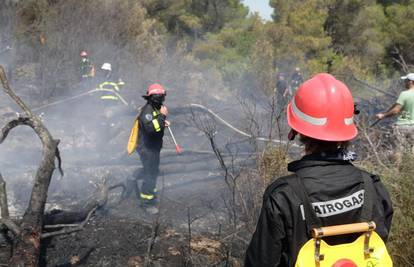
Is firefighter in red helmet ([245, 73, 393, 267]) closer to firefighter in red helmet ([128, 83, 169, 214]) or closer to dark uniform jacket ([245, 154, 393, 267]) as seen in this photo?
dark uniform jacket ([245, 154, 393, 267])

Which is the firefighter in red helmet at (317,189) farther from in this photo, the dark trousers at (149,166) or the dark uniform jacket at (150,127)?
the dark trousers at (149,166)

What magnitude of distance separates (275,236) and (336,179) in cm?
33

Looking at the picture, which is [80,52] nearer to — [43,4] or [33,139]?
[43,4]

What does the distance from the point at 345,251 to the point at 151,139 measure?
5137mm

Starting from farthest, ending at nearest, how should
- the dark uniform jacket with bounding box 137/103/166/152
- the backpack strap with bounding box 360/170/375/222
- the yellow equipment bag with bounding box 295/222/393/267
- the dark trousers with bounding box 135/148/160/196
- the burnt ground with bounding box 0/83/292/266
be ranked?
the dark trousers with bounding box 135/148/160/196 < the dark uniform jacket with bounding box 137/103/166/152 < the burnt ground with bounding box 0/83/292/266 < the backpack strap with bounding box 360/170/375/222 < the yellow equipment bag with bounding box 295/222/393/267

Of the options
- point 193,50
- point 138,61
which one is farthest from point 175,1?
point 138,61

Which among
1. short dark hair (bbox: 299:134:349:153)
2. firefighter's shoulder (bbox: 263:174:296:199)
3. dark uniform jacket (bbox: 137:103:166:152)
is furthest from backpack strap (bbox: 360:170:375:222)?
dark uniform jacket (bbox: 137:103:166:152)

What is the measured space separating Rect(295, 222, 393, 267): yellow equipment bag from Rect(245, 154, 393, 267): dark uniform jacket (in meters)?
0.04

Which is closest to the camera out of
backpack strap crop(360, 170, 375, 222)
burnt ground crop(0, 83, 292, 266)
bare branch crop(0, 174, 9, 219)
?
backpack strap crop(360, 170, 375, 222)

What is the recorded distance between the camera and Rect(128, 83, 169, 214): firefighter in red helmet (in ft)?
21.4

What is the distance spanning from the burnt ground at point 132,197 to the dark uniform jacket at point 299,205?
198cm

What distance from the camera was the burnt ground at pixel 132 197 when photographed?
450 centimetres

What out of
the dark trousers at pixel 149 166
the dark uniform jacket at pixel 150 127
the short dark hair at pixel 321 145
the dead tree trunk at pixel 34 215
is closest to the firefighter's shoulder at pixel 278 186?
the short dark hair at pixel 321 145

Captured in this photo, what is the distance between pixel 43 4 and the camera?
1468 cm
